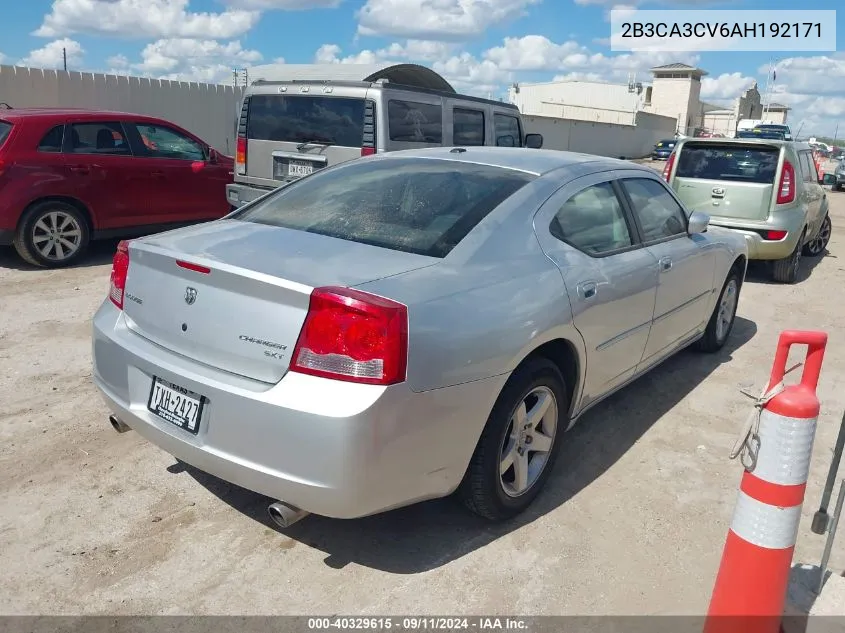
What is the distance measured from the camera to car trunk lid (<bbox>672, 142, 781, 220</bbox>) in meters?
8.23

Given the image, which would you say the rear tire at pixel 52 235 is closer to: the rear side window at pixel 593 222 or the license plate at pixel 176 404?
the license plate at pixel 176 404

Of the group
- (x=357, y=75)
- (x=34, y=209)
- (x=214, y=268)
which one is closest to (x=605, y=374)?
(x=214, y=268)

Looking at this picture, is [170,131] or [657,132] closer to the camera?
[170,131]

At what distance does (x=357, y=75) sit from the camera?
1780cm

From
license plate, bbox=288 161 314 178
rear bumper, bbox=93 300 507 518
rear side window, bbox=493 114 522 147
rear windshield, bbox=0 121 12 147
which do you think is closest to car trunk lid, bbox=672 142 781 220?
rear side window, bbox=493 114 522 147

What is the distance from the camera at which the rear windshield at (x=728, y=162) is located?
831 centimetres

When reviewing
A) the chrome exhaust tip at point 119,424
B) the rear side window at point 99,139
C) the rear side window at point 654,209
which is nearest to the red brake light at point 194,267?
the chrome exhaust tip at point 119,424

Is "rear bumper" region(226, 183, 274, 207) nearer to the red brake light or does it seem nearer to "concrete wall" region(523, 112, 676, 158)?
the red brake light

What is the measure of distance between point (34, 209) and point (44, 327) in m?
2.24

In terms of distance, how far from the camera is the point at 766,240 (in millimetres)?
8211

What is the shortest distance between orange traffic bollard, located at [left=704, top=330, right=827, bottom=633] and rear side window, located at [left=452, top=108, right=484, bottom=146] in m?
6.88

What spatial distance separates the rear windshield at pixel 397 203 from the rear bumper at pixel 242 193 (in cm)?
414

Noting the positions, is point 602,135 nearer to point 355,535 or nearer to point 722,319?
point 722,319

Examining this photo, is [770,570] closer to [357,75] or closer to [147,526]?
[147,526]
